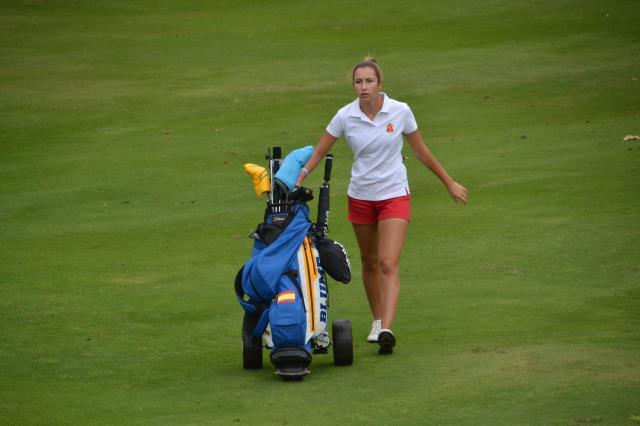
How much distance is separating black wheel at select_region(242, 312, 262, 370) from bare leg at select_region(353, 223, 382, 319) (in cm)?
113

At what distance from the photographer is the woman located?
9.54 m

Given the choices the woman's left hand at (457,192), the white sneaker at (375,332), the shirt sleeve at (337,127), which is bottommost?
the white sneaker at (375,332)

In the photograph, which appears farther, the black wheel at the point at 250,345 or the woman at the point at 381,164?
the woman at the point at 381,164

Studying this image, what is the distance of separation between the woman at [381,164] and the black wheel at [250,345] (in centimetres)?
86


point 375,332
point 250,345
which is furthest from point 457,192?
point 250,345

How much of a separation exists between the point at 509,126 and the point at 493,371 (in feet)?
40.7

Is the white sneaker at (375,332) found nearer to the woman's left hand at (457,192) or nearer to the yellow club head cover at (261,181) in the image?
the woman's left hand at (457,192)

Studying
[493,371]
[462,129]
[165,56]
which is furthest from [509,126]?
[493,371]

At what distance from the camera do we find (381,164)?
963cm

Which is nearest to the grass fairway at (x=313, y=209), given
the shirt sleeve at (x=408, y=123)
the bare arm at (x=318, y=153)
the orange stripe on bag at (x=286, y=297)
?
Result: the orange stripe on bag at (x=286, y=297)

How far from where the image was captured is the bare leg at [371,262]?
9930mm

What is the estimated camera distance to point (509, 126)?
67.9 feet

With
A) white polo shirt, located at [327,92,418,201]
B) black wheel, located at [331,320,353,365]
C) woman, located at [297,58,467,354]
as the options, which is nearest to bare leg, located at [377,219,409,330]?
woman, located at [297,58,467,354]

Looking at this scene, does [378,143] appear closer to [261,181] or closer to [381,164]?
[381,164]
